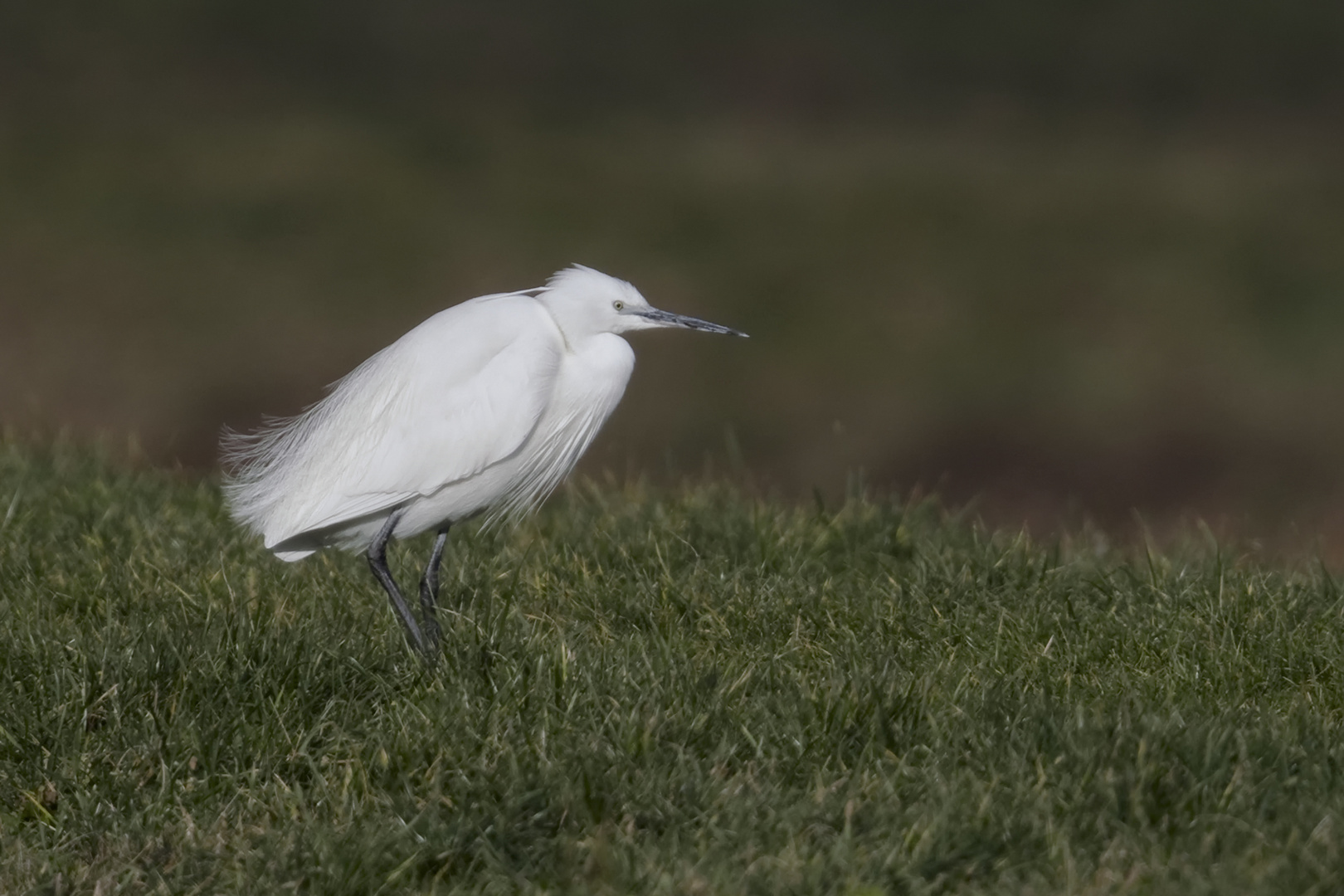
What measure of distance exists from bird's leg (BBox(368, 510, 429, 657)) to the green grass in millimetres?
81

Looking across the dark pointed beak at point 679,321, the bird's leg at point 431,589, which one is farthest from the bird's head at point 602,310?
the bird's leg at point 431,589

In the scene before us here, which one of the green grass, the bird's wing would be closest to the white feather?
the bird's wing

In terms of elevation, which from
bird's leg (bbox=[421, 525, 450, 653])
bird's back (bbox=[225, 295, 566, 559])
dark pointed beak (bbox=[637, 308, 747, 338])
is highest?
dark pointed beak (bbox=[637, 308, 747, 338])

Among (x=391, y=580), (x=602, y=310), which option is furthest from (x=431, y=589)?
(x=602, y=310)

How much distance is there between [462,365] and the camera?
424 cm

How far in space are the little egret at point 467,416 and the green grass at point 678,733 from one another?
9.8 inches

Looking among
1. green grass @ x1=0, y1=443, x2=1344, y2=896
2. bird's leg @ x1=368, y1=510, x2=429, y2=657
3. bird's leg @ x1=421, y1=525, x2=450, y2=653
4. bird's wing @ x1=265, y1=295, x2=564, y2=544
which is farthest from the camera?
bird's wing @ x1=265, y1=295, x2=564, y2=544

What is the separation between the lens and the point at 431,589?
14.1 ft

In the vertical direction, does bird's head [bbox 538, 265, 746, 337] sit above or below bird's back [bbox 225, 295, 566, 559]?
above

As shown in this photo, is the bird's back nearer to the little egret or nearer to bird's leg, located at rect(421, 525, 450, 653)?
the little egret

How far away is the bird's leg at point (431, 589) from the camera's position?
4.04m

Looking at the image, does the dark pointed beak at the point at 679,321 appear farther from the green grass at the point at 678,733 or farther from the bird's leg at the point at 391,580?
the bird's leg at the point at 391,580

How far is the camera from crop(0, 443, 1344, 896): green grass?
8.85 feet

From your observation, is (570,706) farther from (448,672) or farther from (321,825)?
(321,825)
